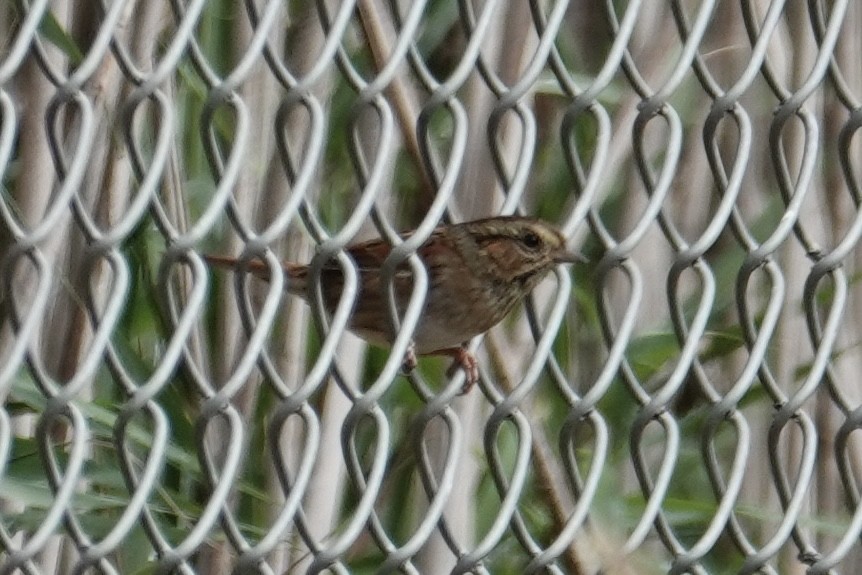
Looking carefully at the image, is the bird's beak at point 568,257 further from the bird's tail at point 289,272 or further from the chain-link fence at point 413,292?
the bird's tail at point 289,272

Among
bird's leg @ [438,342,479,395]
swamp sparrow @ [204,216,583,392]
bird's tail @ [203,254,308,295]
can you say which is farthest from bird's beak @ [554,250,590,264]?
bird's tail @ [203,254,308,295]

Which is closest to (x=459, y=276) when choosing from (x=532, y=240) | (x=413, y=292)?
(x=532, y=240)

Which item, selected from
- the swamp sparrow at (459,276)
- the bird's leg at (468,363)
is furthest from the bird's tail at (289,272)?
the bird's leg at (468,363)

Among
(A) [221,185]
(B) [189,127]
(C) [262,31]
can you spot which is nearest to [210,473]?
(A) [221,185]

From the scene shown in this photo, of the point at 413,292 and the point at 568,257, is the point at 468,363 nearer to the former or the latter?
the point at 568,257

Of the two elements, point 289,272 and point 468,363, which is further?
point 289,272

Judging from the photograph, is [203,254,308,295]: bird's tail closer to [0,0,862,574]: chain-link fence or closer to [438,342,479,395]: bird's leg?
[0,0,862,574]: chain-link fence

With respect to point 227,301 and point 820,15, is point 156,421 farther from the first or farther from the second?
point 227,301
